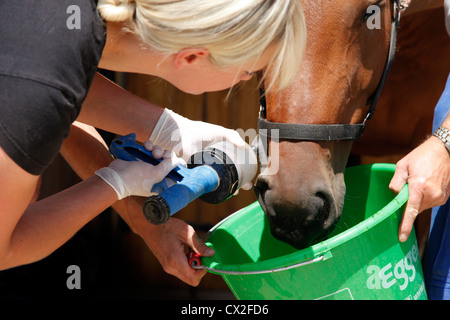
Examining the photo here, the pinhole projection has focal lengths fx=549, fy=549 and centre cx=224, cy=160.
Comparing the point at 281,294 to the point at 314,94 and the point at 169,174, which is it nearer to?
the point at 169,174

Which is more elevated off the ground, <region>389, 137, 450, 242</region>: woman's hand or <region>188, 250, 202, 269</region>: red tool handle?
<region>389, 137, 450, 242</region>: woman's hand

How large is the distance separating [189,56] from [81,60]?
9.4 inches

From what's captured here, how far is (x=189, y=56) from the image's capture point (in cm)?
119

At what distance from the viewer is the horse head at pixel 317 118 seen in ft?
4.74

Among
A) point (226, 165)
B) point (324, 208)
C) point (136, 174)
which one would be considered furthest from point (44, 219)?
point (324, 208)

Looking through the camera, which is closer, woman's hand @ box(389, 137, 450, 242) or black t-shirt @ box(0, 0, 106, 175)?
black t-shirt @ box(0, 0, 106, 175)

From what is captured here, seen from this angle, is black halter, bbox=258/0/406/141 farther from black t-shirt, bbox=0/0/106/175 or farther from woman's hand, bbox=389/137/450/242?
black t-shirt, bbox=0/0/106/175

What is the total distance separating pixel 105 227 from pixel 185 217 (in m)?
0.42

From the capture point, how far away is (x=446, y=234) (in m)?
1.58

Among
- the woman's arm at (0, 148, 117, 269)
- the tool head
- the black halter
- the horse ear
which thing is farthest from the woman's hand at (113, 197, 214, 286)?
the horse ear

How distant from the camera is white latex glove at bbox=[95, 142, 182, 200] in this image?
137 centimetres

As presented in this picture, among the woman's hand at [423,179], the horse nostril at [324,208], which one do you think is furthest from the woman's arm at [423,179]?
the horse nostril at [324,208]

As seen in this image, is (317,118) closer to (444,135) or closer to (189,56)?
(444,135)
